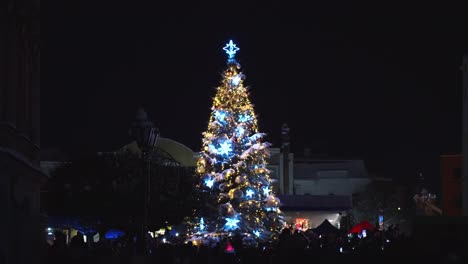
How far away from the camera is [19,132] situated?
2319 cm

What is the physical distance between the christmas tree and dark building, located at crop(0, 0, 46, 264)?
24.0 m

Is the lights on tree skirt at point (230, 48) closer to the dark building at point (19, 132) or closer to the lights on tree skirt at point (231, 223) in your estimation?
the lights on tree skirt at point (231, 223)

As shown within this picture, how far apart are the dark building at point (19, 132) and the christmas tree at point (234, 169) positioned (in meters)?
24.0

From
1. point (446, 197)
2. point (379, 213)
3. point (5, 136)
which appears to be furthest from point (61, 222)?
point (379, 213)

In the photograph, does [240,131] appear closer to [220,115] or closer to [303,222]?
[220,115]

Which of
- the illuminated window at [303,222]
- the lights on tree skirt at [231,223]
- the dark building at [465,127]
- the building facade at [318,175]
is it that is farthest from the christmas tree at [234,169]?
the building facade at [318,175]

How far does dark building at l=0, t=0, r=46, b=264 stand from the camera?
766 inches

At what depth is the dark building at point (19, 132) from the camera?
19453 mm

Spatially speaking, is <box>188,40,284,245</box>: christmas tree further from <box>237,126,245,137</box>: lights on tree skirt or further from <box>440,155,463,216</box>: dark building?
<box>440,155,463,216</box>: dark building

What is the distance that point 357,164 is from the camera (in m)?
115

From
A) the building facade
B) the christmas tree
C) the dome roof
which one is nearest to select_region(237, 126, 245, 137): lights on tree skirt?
the christmas tree

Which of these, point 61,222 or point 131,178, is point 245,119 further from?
point 61,222

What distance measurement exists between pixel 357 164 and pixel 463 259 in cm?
10133

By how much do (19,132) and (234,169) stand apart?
94.3 feet
